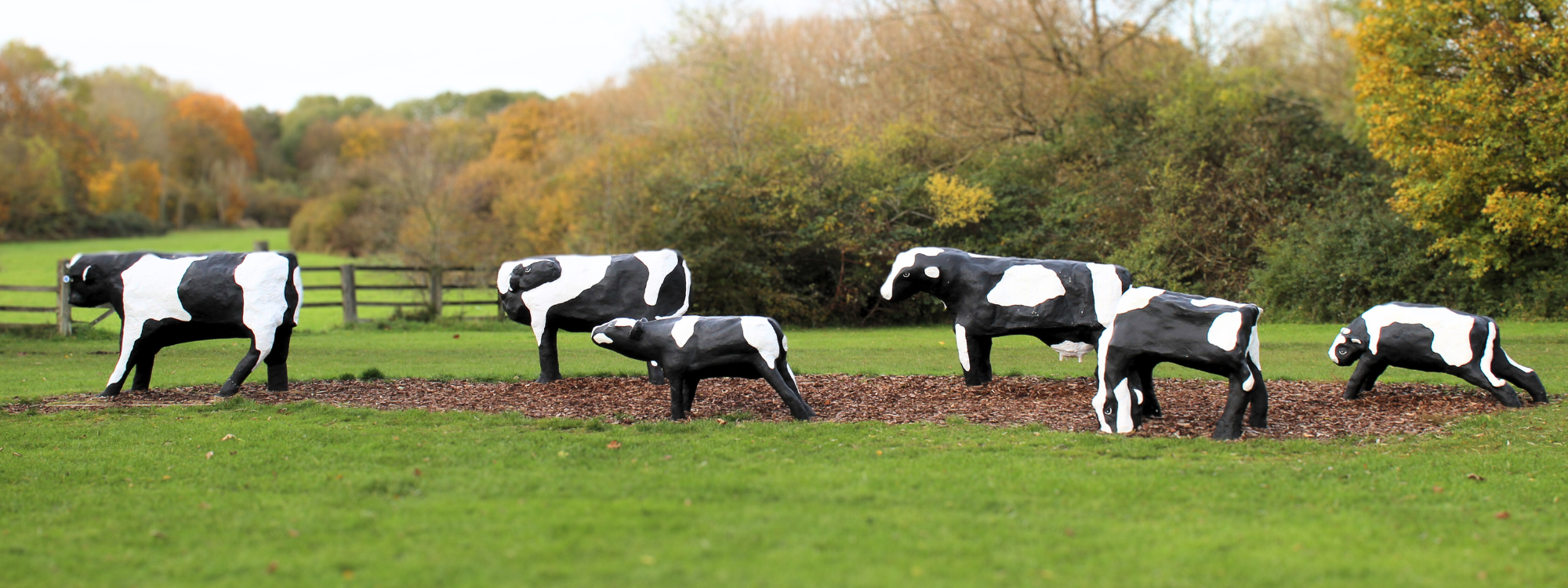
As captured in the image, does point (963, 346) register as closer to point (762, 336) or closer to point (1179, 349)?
point (762, 336)

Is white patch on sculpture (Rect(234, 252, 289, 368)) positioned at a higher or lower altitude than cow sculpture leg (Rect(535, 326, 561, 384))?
higher

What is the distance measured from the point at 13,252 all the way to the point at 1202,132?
5303cm

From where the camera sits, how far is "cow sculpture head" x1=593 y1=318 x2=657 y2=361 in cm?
988

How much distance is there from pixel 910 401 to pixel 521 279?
17.2 ft

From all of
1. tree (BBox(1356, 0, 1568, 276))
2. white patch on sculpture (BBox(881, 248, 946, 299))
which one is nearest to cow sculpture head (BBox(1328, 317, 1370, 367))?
white patch on sculpture (BBox(881, 248, 946, 299))

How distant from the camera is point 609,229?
26.0m

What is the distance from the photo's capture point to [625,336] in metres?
9.92

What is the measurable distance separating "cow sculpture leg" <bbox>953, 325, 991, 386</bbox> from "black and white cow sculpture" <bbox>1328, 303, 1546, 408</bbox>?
3.98m

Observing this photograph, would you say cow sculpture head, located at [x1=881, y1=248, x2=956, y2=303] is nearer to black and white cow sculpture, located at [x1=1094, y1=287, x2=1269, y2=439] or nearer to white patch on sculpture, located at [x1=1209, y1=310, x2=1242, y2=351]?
black and white cow sculpture, located at [x1=1094, y1=287, x2=1269, y2=439]

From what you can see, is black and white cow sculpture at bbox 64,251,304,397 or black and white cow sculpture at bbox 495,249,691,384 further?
black and white cow sculpture at bbox 495,249,691,384

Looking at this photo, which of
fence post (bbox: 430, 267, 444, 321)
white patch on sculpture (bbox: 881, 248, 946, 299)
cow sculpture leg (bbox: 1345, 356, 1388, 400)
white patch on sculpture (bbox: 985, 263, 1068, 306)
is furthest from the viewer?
fence post (bbox: 430, 267, 444, 321)

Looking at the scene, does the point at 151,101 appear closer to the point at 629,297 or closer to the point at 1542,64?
the point at 629,297

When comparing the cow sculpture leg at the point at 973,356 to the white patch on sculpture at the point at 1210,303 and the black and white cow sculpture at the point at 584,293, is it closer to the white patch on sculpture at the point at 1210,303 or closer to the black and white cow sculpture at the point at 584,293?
the white patch on sculpture at the point at 1210,303

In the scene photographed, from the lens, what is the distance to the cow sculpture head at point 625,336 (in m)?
9.88
